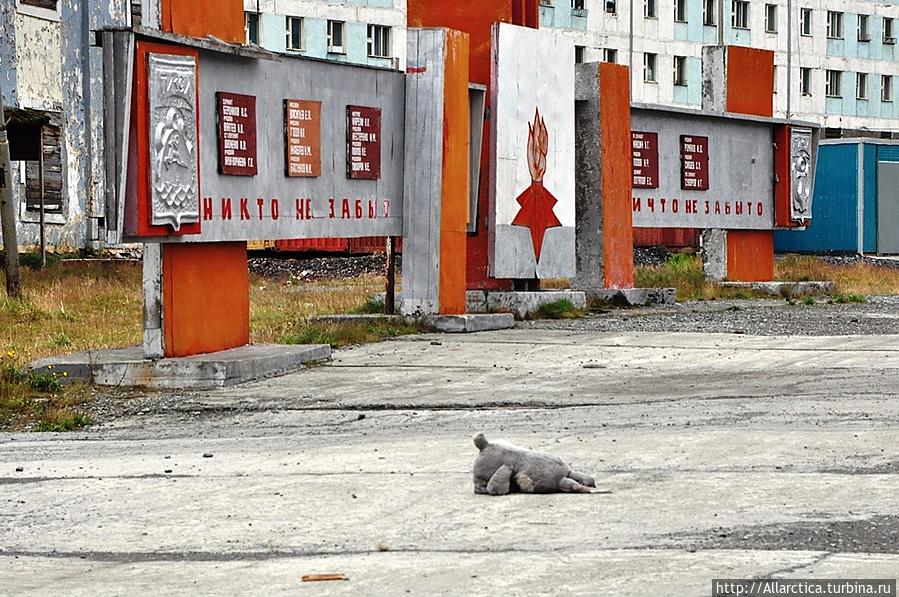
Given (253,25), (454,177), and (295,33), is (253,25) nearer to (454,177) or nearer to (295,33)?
(295,33)

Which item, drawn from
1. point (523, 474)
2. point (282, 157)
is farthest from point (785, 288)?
point (523, 474)

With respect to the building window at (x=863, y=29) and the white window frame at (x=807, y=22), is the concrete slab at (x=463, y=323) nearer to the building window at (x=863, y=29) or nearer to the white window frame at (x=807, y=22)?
the white window frame at (x=807, y=22)

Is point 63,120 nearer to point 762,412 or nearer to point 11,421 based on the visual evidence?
point 11,421

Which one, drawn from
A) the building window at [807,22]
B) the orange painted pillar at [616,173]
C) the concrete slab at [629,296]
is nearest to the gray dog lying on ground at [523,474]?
the concrete slab at [629,296]

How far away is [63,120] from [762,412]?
27.0m

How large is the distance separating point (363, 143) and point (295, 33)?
36.2 metres

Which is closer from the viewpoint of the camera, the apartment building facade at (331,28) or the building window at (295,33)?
the apartment building facade at (331,28)

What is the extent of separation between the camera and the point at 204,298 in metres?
14.3

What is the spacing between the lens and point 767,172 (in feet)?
87.5

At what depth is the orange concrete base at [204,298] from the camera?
13.8 meters

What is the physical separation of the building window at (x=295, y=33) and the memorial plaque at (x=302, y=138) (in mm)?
36431

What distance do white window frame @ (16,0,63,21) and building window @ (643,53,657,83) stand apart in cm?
3151

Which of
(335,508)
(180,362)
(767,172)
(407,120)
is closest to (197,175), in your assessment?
(180,362)

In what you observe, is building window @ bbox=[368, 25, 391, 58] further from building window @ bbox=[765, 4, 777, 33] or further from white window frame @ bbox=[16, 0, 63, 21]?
white window frame @ bbox=[16, 0, 63, 21]
